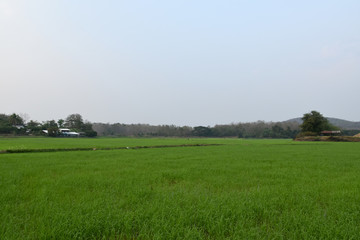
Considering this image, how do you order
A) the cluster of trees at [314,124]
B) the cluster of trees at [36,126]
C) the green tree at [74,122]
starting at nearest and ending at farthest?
the cluster of trees at [314,124], the cluster of trees at [36,126], the green tree at [74,122]

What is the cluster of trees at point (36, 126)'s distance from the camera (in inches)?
2340

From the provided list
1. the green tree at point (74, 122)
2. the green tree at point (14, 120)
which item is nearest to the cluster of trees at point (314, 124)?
the green tree at point (74, 122)

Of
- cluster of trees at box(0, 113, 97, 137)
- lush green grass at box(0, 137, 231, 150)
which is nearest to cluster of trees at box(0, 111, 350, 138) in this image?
cluster of trees at box(0, 113, 97, 137)

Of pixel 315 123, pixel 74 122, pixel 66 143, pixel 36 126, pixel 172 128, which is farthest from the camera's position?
pixel 172 128

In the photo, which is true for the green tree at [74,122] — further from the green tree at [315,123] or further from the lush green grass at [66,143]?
the green tree at [315,123]

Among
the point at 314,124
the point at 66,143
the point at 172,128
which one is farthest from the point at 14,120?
the point at 314,124

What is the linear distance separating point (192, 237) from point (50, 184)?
4.32 metres

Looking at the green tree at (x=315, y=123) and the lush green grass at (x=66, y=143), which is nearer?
the lush green grass at (x=66, y=143)

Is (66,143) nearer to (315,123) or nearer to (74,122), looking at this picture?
(315,123)

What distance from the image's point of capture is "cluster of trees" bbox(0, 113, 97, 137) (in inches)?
2340

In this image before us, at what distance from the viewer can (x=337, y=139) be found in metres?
42.2

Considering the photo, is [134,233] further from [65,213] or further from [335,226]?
[335,226]

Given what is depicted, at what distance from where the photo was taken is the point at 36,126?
2589 inches

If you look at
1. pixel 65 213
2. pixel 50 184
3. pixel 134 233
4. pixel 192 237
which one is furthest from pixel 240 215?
pixel 50 184
